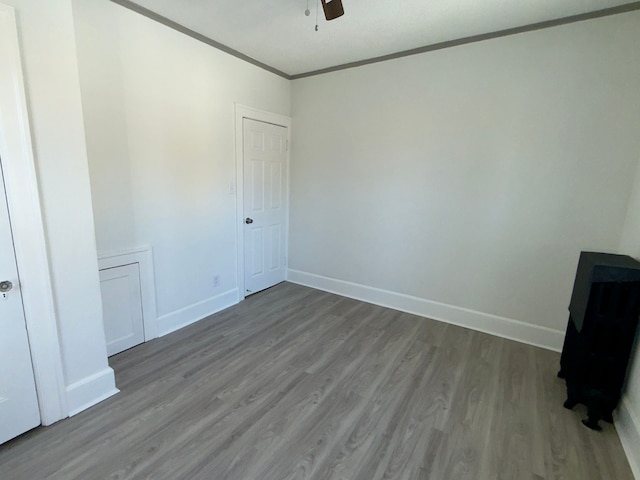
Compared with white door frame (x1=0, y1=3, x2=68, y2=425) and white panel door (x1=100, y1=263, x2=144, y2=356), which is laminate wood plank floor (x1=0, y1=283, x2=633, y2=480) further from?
white door frame (x1=0, y1=3, x2=68, y2=425)

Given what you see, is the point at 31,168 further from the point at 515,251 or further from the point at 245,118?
the point at 515,251

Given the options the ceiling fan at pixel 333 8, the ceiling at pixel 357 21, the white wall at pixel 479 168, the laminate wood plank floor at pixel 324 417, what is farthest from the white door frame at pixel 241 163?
the ceiling fan at pixel 333 8

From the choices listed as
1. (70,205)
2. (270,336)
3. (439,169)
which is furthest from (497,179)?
(70,205)

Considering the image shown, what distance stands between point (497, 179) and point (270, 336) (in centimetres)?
260

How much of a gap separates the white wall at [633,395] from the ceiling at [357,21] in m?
1.47

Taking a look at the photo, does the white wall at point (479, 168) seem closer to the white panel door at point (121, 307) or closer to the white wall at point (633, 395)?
the white wall at point (633, 395)

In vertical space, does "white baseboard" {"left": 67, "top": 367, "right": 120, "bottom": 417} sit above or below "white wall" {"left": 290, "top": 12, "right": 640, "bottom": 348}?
below

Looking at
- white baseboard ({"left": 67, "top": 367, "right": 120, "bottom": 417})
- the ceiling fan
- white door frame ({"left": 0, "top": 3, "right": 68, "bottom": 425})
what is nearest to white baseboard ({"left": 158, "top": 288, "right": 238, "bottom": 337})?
white baseboard ({"left": 67, "top": 367, "right": 120, "bottom": 417})

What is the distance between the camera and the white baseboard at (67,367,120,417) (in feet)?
6.06

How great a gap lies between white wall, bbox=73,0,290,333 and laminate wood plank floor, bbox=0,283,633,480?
741 mm

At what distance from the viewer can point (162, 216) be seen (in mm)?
2664

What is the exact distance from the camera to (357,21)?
2449 mm

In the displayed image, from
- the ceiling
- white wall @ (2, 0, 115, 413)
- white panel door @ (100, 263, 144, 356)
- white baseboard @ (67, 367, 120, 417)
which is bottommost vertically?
white baseboard @ (67, 367, 120, 417)

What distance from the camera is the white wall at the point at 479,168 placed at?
93.0 inches
